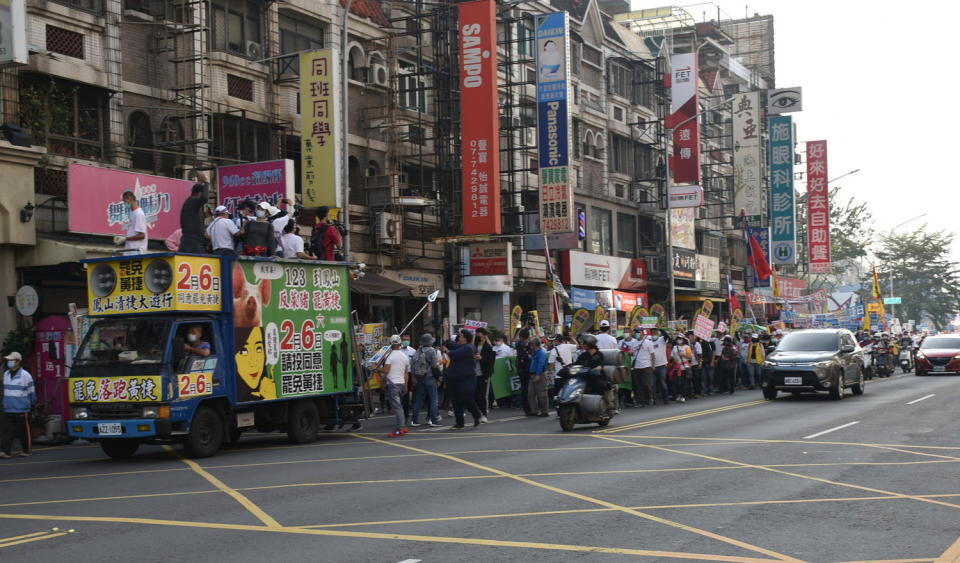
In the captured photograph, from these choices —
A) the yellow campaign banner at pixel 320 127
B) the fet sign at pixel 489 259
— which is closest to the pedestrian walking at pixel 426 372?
the yellow campaign banner at pixel 320 127

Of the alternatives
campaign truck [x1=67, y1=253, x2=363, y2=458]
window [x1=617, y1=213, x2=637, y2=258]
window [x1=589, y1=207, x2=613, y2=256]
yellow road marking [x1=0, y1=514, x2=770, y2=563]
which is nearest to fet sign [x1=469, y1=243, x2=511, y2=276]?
window [x1=589, y1=207, x2=613, y2=256]

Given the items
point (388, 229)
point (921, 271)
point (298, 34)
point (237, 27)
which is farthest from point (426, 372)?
point (921, 271)

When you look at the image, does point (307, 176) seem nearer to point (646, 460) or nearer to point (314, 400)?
point (314, 400)

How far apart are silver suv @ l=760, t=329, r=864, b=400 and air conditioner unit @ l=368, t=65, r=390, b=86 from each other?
1476cm

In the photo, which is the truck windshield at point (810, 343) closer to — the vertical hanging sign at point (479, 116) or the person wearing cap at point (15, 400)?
the vertical hanging sign at point (479, 116)

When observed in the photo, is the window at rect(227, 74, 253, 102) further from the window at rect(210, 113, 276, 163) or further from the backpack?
the backpack

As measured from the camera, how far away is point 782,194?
203ft

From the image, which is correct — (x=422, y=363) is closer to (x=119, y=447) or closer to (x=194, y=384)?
(x=194, y=384)

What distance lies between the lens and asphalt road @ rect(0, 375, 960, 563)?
28.0 feet

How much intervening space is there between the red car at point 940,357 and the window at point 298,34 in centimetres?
2419

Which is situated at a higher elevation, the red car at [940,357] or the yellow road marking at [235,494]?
the yellow road marking at [235,494]

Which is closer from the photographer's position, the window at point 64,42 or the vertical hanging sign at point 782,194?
the window at point 64,42

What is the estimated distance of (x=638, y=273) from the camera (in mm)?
50625

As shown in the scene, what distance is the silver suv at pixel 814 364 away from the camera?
2494 cm
